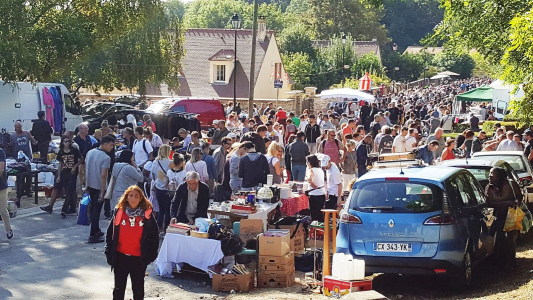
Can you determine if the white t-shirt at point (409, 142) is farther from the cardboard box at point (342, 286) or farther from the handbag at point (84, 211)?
the cardboard box at point (342, 286)

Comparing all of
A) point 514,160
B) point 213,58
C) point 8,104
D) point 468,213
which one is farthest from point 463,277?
point 213,58

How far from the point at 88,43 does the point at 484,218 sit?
18966 millimetres

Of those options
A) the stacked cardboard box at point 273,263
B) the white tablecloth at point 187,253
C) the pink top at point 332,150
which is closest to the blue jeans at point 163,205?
the white tablecloth at point 187,253

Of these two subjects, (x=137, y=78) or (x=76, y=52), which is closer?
(x=76, y=52)

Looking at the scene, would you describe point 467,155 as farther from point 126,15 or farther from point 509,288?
point 126,15

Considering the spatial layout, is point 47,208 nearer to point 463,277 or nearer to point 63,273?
point 63,273

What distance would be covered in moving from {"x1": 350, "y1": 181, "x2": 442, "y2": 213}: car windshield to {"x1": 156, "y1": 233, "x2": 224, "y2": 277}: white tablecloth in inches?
86.1

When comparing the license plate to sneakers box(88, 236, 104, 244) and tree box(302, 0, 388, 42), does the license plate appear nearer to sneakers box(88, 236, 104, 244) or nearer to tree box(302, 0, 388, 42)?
sneakers box(88, 236, 104, 244)

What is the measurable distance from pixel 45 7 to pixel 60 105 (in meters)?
3.31

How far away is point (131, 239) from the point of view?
8195 millimetres

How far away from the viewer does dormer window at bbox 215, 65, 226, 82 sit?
57469 mm

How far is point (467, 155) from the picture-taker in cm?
2003

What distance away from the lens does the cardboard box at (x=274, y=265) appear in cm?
1059

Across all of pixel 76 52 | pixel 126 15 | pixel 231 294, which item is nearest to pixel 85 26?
pixel 76 52
